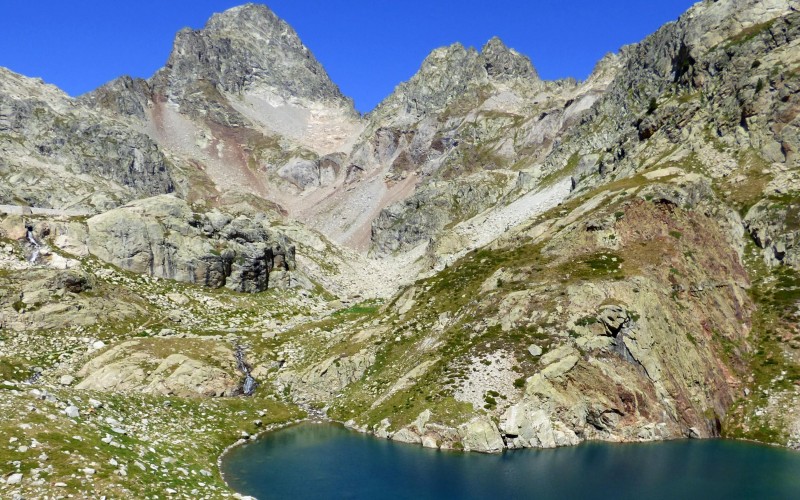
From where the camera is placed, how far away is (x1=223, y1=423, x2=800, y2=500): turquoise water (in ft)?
123

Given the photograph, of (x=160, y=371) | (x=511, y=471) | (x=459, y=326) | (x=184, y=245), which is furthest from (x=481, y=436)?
(x=184, y=245)

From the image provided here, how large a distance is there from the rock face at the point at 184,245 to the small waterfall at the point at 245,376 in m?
28.0

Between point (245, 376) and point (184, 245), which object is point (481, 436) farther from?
point (184, 245)

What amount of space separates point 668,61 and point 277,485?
147261mm

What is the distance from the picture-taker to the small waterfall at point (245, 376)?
59.6 m

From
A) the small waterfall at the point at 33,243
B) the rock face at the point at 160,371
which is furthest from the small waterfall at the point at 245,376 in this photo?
the small waterfall at the point at 33,243

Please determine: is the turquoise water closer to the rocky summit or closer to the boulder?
the boulder

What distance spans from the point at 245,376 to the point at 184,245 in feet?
121

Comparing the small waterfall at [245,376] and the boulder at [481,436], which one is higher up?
the small waterfall at [245,376]

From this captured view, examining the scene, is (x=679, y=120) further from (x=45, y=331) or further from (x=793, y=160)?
(x=45, y=331)

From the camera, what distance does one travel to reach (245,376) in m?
61.0

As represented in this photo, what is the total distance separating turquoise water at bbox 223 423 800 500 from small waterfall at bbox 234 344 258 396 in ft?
39.4

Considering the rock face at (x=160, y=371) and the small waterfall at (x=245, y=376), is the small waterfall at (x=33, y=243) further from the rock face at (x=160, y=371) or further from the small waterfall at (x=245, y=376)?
the small waterfall at (x=245, y=376)

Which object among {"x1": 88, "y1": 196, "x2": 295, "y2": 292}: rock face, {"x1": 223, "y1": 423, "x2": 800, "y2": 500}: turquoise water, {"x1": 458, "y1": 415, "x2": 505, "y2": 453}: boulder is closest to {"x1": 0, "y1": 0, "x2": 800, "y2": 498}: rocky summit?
{"x1": 458, "y1": 415, "x2": 505, "y2": 453}: boulder
